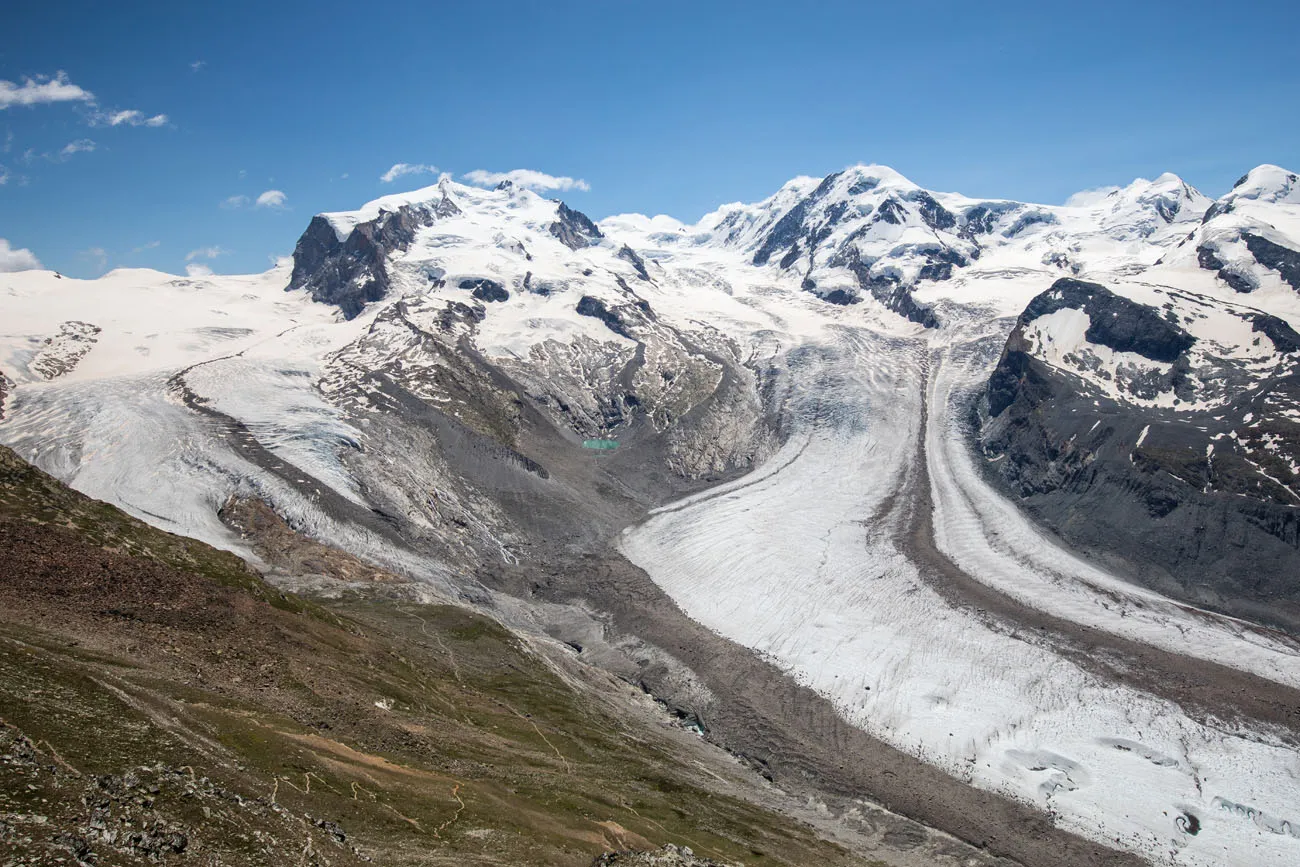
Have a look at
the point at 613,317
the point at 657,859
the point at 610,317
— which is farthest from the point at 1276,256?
the point at 657,859

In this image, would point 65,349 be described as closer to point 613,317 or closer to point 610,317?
point 610,317

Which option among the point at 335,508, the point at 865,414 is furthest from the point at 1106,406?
the point at 335,508

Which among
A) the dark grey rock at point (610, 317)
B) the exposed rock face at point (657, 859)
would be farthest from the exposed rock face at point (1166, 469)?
the dark grey rock at point (610, 317)

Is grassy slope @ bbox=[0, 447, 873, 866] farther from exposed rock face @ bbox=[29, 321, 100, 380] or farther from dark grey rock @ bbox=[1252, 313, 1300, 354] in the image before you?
dark grey rock @ bbox=[1252, 313, 1300, 354]

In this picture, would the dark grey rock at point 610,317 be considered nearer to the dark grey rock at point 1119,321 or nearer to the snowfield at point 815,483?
the snowfield at point 815,483

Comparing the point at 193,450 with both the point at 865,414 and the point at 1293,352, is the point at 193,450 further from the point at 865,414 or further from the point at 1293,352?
the point at 1293,352

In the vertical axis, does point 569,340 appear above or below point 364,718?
above
